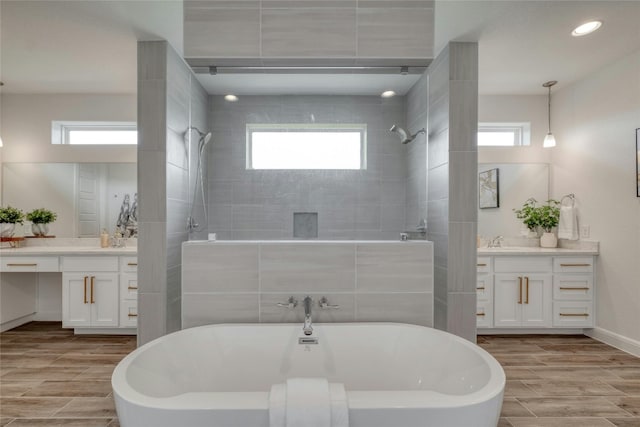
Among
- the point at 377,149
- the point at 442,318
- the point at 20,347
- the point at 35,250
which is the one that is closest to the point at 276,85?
the point at 377,149

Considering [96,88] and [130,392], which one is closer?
[130,392]

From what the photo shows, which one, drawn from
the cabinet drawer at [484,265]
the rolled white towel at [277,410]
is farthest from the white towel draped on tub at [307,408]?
the cabinet drawer at [484,265]

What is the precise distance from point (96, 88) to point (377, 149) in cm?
306

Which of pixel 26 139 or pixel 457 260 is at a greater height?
pixel 26 139

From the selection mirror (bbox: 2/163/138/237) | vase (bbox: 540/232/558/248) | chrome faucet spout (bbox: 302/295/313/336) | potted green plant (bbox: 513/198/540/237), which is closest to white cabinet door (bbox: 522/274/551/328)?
vase (bbox: 540/232/558/248)

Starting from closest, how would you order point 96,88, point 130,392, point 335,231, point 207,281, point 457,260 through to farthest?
1. point 130,392
2. point 207,281
3. point 335,231
4. point 457,260
5. point 96,88

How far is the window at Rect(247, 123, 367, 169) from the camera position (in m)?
2.33

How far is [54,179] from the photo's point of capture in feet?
12.7

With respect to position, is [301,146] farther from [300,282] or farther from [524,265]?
[524,265]

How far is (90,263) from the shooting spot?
335 centimetres

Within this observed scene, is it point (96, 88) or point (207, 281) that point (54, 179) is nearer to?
point (96, 88)

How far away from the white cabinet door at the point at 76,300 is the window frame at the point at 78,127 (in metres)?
1.43

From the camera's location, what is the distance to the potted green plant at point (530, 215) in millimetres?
3666

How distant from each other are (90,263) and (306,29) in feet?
9.26
